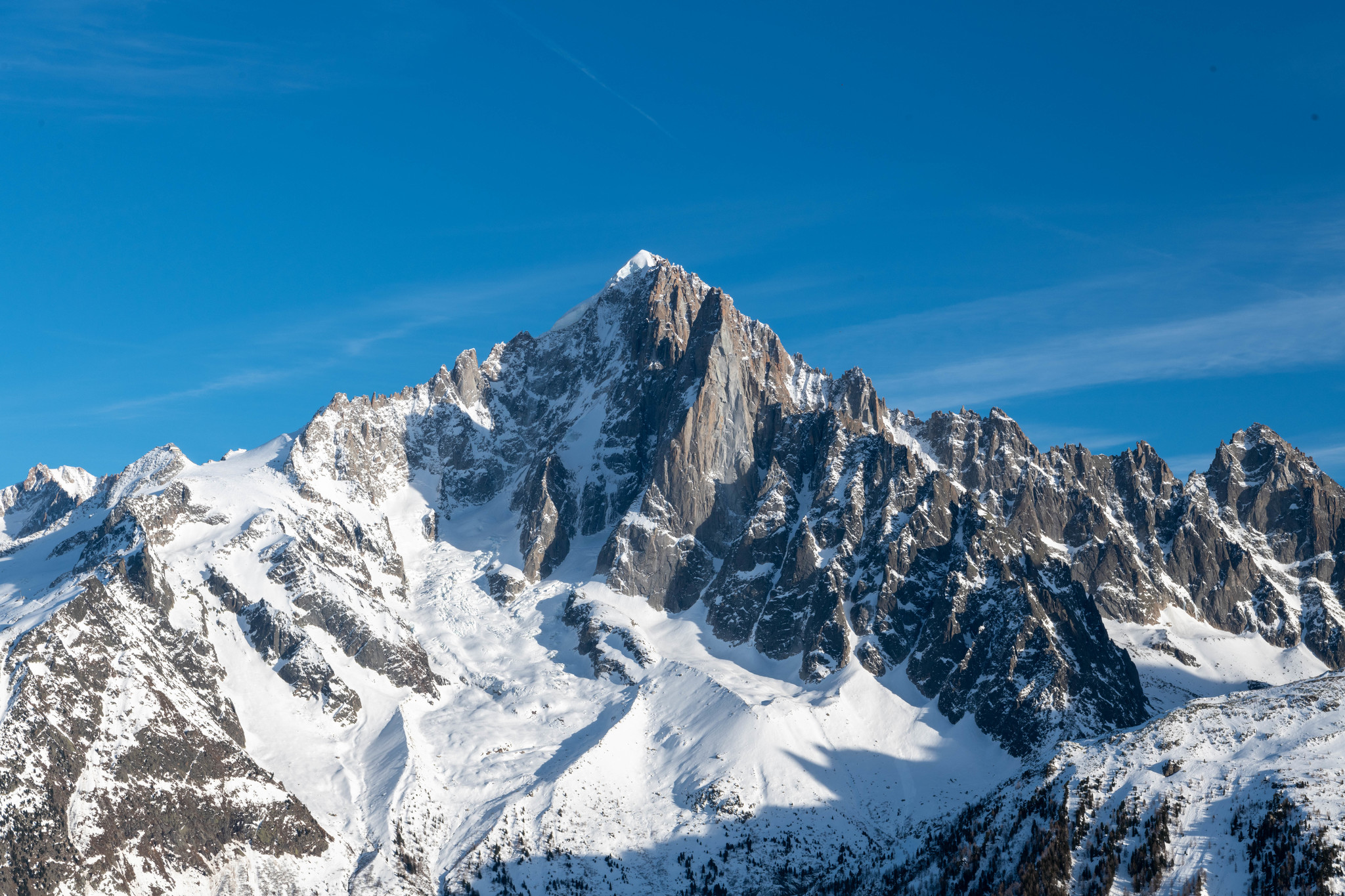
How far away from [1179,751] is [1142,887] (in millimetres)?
36626

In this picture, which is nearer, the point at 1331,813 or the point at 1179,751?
the point at 1331,813

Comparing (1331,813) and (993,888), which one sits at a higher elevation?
(1331,813)

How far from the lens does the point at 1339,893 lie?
466ft

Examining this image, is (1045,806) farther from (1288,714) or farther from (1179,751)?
(1288,714)

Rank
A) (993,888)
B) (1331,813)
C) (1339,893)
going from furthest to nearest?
1. (993,888)
2. (1331,813)
3. (1339,893)

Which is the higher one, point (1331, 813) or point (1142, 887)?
point (1331, 813)

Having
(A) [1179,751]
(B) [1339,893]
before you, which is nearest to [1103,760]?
(A) [1179,751]

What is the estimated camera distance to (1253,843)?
159625 millimetres

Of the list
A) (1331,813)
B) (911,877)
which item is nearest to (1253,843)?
(1331,813)

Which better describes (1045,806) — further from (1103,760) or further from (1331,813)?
(1331,813)

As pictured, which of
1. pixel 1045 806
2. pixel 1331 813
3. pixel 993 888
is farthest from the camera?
pixel 1045 806

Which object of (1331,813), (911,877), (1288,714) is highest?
(1288,714)

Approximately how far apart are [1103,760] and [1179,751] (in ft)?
37.3

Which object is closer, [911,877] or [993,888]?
[993,888]
